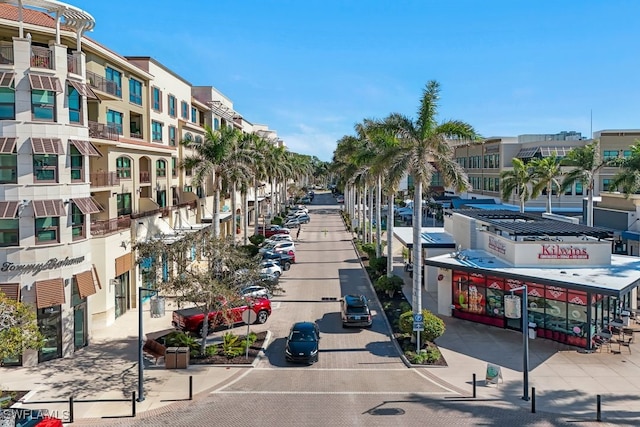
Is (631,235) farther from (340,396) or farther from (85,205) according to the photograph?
(85,205)

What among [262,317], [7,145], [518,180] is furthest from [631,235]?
[7,145]

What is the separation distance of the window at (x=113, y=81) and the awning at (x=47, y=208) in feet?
32.9

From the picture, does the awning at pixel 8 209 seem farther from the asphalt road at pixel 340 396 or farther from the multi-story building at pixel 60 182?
the asphalt road at pixel 340 396

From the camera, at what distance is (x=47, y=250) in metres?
23.1

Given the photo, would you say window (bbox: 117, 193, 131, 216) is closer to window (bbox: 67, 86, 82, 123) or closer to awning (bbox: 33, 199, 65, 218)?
window (bbox: 67, 86, 82, 123)

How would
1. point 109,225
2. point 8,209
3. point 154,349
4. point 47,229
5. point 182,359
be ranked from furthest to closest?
Result: point 109,225
point 154,349
point 47,229
point 8,209
point 182,359

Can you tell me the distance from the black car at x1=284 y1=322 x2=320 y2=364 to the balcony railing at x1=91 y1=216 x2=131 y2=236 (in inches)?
486

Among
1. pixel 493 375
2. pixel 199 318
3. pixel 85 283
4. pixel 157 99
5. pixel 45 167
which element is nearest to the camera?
pixel 493 375

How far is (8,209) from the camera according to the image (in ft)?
72.7

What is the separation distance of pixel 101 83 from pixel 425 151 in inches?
753

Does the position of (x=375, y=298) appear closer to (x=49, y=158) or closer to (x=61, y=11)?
(x=49, y=158)

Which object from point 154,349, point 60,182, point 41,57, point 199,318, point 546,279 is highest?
point 41,57

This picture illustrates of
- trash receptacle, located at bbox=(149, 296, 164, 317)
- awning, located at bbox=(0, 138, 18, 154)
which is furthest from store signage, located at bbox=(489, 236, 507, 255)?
awning, located at bbox=(0, 138, 18, 154)

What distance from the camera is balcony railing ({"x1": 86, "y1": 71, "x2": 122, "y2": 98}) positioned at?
2889cm
